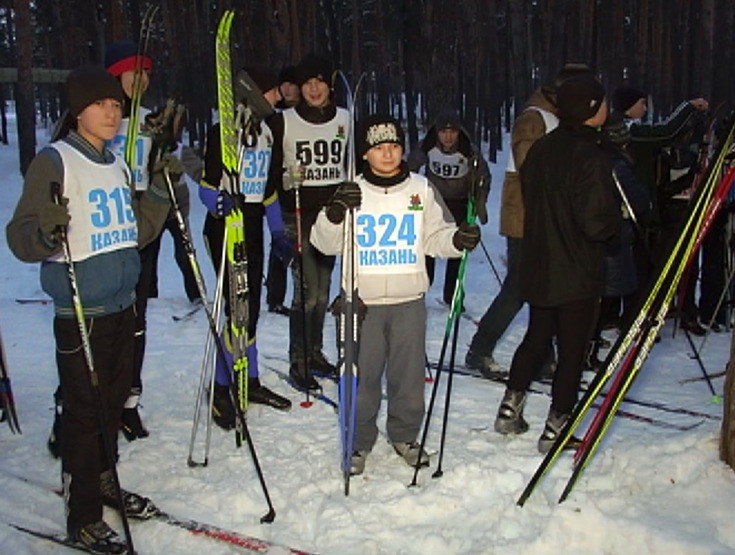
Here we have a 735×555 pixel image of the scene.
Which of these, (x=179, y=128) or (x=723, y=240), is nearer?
(x=179, y=128)

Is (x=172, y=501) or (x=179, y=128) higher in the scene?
(x=179, y=128)

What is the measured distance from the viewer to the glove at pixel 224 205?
3.90 meters

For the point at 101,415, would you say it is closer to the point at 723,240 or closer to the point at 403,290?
the point at 403,290

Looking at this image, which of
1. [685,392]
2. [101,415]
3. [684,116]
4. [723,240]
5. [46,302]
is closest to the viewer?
[101,415]

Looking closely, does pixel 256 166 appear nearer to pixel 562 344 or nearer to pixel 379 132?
pixel 379 132

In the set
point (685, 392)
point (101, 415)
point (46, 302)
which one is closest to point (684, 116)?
point (685, 392)

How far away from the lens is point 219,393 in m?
4.52

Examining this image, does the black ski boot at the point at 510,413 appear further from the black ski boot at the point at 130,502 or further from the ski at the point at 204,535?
the black ski boot at the point at 130,502

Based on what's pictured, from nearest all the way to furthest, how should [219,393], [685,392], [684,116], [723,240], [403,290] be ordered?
1. [403,290]
2. [219,393]
3. [685,392]
4. [684,116]
5. [723,240]

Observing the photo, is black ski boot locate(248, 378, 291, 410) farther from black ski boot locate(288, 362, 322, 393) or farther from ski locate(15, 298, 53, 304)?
ski locate(15, 298, 53, 304)

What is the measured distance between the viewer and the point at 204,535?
10.6 ft

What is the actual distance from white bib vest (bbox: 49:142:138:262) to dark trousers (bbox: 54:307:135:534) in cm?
32

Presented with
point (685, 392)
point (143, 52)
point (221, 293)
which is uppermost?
point (143, 52)

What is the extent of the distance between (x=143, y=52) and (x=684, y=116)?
4137mm
